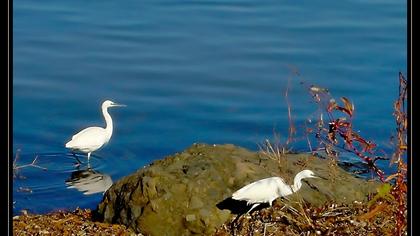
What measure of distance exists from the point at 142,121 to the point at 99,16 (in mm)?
2621

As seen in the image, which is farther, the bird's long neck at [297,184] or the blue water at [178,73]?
the blue water at [178,73]

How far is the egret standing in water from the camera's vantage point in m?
6.75

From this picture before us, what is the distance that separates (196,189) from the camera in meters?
4.46

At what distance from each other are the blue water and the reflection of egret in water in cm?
7

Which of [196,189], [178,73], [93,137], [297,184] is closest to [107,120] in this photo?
[93,137]

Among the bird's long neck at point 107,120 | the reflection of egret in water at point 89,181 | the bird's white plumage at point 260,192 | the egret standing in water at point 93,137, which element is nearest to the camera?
the bird's white plumage at point 260,192

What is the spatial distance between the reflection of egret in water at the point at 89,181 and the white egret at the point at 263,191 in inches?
75.0

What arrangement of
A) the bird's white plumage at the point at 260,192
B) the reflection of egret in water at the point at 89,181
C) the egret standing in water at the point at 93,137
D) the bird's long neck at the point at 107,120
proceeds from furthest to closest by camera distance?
the bird's long neck at the point at 107,120 < the egret standing in water at the point at 93,137 < the reflection of egret in water at the point at 89,181 < the bird's white plumage at the point at 260,192

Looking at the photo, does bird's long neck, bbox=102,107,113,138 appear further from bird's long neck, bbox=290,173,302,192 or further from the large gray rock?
bird's long neck, bbox=290,173,302,192

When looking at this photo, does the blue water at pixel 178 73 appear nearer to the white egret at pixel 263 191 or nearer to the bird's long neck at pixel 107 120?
the bird's long neck at pixel 107 120

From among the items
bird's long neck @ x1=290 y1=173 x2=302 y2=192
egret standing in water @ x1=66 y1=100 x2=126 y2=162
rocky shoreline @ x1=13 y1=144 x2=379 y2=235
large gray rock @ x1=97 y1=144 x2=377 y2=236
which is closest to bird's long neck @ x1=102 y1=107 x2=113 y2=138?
egret standing in water @ x1=66 y1=100 x2=126 y2=162

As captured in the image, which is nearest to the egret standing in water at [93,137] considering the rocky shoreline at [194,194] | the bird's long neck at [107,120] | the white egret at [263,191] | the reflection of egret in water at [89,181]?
the bird's long neck at [107,120]

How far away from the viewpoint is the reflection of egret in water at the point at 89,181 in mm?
6215

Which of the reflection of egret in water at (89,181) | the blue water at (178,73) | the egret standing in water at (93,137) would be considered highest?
the blue water at (178,73)
